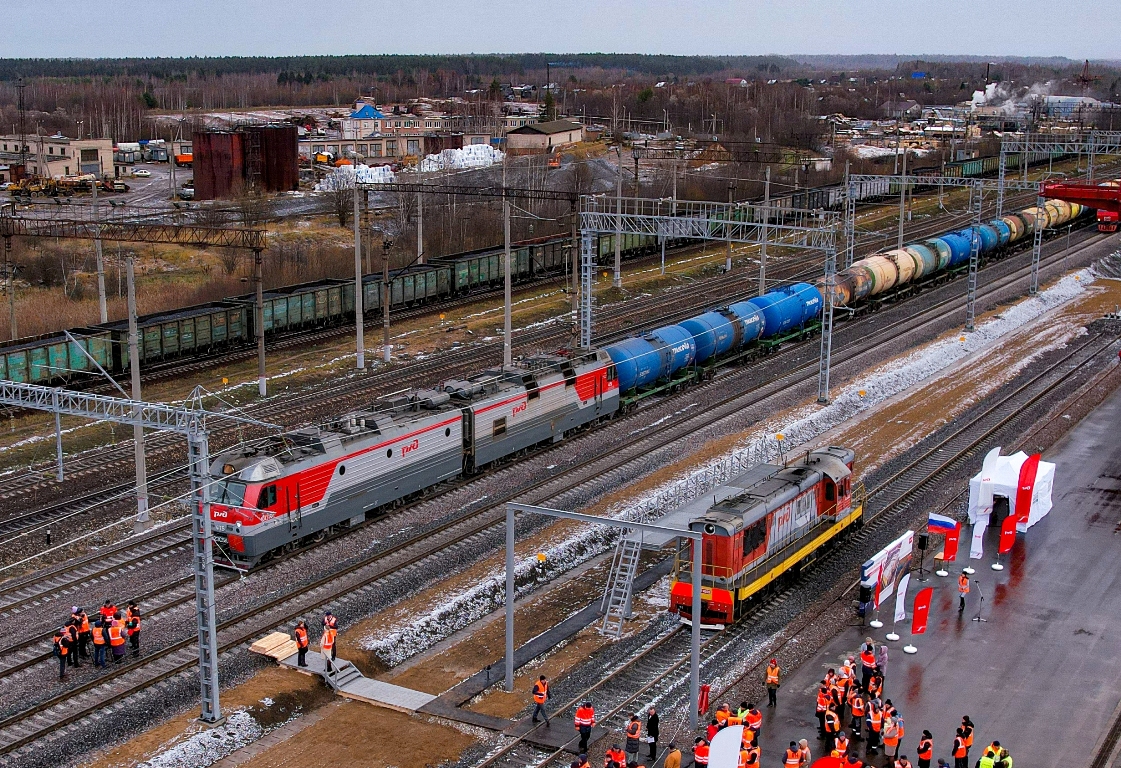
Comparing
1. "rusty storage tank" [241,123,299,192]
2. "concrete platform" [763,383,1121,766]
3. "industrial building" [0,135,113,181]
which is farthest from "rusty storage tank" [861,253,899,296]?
"industrial building" [0,135,113,181]

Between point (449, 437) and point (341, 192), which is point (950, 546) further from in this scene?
point (341, 192)

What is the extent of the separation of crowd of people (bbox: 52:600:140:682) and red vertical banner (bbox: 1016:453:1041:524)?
24050 millimetres

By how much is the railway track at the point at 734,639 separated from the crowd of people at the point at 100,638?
29.6ft

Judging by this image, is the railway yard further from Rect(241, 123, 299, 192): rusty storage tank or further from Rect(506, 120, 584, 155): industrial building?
Rect(506, 120, 584, 155): industrial building

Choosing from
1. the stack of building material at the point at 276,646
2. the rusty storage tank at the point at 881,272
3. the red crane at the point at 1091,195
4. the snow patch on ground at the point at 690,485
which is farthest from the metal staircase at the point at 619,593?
the red crane at the point at 1091,195

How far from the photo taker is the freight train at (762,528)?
2695cm

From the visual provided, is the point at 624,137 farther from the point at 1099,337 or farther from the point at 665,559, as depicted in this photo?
the point at 665,559

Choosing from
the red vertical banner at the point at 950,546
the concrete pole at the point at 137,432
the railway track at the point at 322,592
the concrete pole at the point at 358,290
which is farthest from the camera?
the concrete pole at the point at 358,290

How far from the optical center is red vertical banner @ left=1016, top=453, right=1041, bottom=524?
33281 mm

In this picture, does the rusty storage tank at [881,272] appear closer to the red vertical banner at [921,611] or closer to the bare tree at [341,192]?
the bare tree at [341,192]

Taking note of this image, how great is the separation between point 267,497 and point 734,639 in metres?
12.2

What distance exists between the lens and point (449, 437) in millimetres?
35562

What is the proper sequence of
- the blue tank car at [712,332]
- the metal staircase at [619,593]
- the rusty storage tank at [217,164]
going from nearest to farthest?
the metal staircase at [619,593] → the blue tank car at [712,332] → the rusty storage tank at [217,164]

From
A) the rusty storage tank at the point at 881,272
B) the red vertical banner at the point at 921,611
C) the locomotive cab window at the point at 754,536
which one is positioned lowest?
the red vertical banner at the point at 921,611
